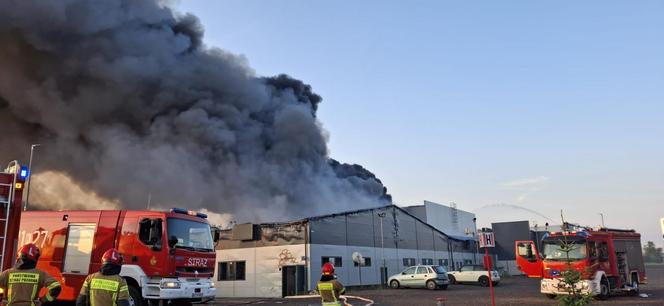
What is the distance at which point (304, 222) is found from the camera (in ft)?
81.1

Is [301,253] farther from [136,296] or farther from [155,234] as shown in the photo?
[136,296]

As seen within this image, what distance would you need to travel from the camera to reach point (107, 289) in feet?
16.8

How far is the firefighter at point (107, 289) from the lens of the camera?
5137mm

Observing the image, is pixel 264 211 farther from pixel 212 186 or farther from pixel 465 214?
pixel 465 214

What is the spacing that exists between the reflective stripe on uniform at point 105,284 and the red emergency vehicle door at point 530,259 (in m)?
15.3

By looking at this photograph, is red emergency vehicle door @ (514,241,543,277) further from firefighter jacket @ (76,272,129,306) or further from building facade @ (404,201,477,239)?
building facade @ (404,201,477,239)

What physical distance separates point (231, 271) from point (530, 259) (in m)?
16.1

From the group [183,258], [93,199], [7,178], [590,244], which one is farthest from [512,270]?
[7,178]

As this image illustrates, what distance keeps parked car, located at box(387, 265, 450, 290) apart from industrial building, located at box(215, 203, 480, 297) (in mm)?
2468

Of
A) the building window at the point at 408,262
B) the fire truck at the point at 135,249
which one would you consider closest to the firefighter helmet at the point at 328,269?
the fire truck at the point at 135,249

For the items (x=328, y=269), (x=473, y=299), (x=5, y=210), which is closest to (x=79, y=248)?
(x=5, y=210)

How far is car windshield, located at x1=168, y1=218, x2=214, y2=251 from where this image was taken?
440 inches

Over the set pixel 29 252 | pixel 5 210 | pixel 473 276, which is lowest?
pixel 473 276

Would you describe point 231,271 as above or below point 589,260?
below
